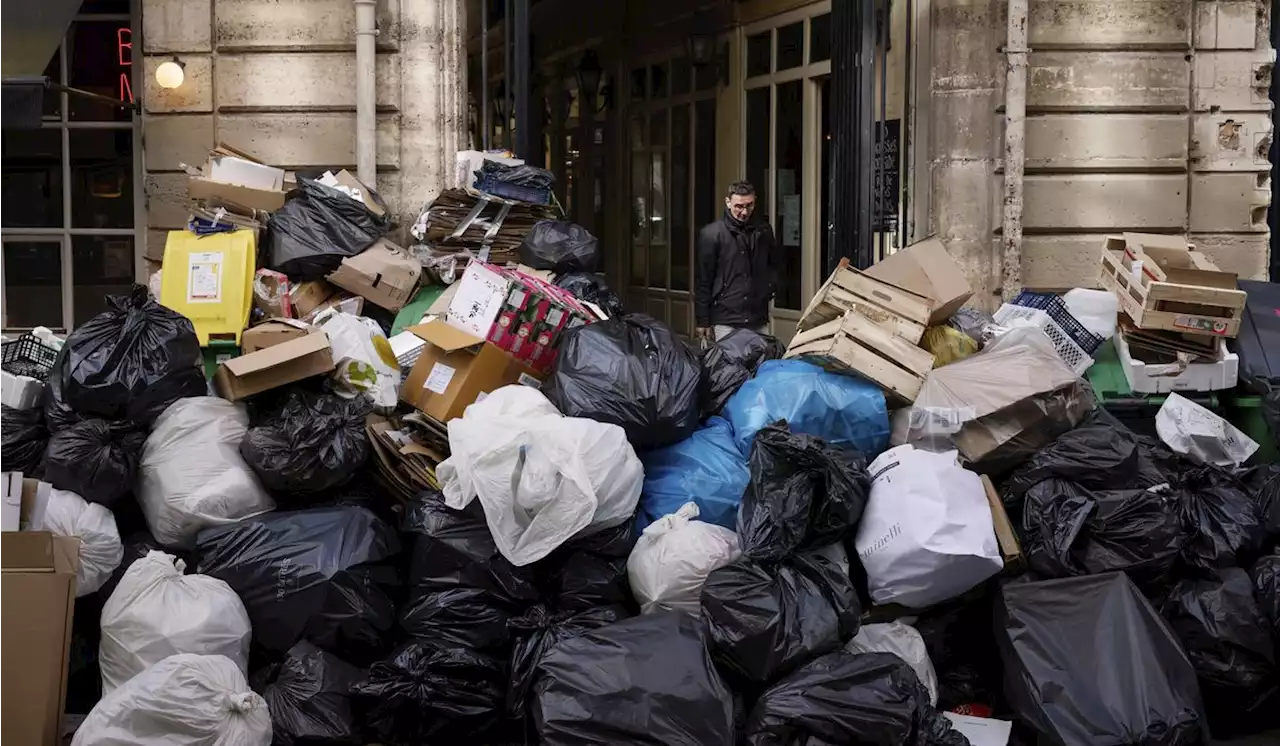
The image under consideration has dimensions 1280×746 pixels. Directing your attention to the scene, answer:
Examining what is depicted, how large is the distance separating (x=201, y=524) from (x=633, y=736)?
1.87m

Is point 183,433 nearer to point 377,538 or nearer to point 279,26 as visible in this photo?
point 377,538

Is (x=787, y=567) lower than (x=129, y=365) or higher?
lower

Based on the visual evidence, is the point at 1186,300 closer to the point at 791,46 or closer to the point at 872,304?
the point at 872,304

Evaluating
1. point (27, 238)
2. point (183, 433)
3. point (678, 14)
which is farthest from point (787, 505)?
A: point (678, 14)

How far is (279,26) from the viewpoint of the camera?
→ 8055mm

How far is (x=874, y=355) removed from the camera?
5.39m

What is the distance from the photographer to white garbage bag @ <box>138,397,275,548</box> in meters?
5.03

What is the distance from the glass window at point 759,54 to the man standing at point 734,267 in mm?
3067

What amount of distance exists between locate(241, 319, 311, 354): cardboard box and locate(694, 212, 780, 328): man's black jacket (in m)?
3.28

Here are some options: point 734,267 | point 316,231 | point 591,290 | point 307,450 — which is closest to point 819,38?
point 734,267

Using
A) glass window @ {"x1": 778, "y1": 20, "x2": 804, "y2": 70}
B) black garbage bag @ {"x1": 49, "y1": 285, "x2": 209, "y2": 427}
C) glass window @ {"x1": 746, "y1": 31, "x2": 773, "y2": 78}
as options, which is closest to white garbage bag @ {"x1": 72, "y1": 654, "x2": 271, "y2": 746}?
black garbage bag @ {"x1": 49, "y1": 285, "x2": 209, "y2": 427}

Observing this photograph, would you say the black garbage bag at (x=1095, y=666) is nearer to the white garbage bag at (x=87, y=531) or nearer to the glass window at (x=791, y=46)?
the white garbage bag at (x=87, y=531)

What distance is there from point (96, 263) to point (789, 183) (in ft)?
17.2

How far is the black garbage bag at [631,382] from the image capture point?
5133 millimetres
